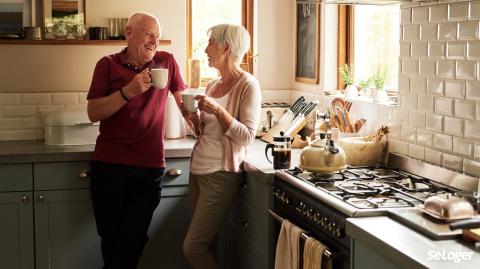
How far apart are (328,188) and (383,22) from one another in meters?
1.40

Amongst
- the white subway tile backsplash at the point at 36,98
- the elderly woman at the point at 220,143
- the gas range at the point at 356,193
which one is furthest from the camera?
the white subway tile backsplash at the point at 36,98

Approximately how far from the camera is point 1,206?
411cm

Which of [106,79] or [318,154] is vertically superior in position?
[106,79]

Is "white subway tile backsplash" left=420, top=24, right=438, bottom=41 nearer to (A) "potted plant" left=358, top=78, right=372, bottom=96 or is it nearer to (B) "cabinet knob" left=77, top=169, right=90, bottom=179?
(A) "potted plant" left=358, top=78, right=372, bottom=96

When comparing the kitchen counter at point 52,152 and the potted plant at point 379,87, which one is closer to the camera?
the potted plant at point 379,87

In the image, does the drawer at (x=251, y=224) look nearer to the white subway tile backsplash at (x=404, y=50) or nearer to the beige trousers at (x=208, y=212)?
the beige trousers at (x=208, y=212)

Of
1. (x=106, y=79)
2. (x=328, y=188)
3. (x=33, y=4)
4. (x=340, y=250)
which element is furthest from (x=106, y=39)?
(x=340, y=250)

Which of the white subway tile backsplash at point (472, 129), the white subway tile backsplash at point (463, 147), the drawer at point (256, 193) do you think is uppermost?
the white subway tile backsplash at point (472, 129)

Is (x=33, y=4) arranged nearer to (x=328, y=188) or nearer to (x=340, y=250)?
(x=328, y=188)

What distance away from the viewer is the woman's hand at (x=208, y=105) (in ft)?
11.9

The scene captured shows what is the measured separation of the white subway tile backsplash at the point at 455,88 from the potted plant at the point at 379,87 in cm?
73

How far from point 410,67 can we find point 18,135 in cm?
256

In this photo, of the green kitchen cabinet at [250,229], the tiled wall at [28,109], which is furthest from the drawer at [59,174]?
the green kitchen cabinet at [250,229]

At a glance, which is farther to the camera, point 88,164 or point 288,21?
point 288,21
